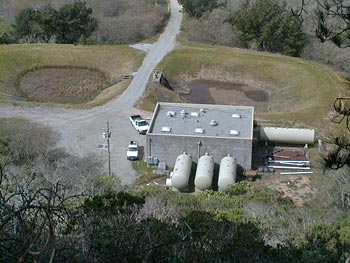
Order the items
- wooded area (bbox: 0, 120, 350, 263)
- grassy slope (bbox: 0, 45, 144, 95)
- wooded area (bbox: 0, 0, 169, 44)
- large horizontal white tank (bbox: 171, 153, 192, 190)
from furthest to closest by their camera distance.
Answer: wooded area (bbox: 0, 0, 169, 44) < grassy slope (bbox: 0, 45, 144, 95) < large horizontal white tank (bbox: 171, 153, 192, 190) < wooded area (bbox: 0, 120, 350, 263)

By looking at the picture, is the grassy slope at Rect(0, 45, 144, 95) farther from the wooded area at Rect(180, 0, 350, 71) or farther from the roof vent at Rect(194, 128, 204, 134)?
the roof vent at Rect(194, 128, 204, 134)

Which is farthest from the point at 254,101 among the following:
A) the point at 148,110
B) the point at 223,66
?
the point at 148,110

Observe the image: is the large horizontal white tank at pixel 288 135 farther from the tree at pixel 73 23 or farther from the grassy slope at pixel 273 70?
the tree at pixel 73 23

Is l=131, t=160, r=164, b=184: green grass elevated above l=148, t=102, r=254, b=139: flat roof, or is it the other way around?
l=148, t=102, r=254, b=139: flat roof

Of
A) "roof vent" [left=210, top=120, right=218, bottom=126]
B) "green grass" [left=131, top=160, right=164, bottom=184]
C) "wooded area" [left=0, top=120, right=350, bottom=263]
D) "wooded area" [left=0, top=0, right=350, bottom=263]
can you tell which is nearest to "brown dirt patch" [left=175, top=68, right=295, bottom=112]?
"roof vent" [left=210, top=120, right=218, bottom=126]

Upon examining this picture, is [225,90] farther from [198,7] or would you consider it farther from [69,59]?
[198,7]

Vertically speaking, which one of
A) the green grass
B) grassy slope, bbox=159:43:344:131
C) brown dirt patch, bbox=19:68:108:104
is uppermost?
grassy slope, bbox=159:43:344:131

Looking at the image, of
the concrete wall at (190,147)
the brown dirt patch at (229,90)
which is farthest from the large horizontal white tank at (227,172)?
the brown dirt patch at (229,90)
